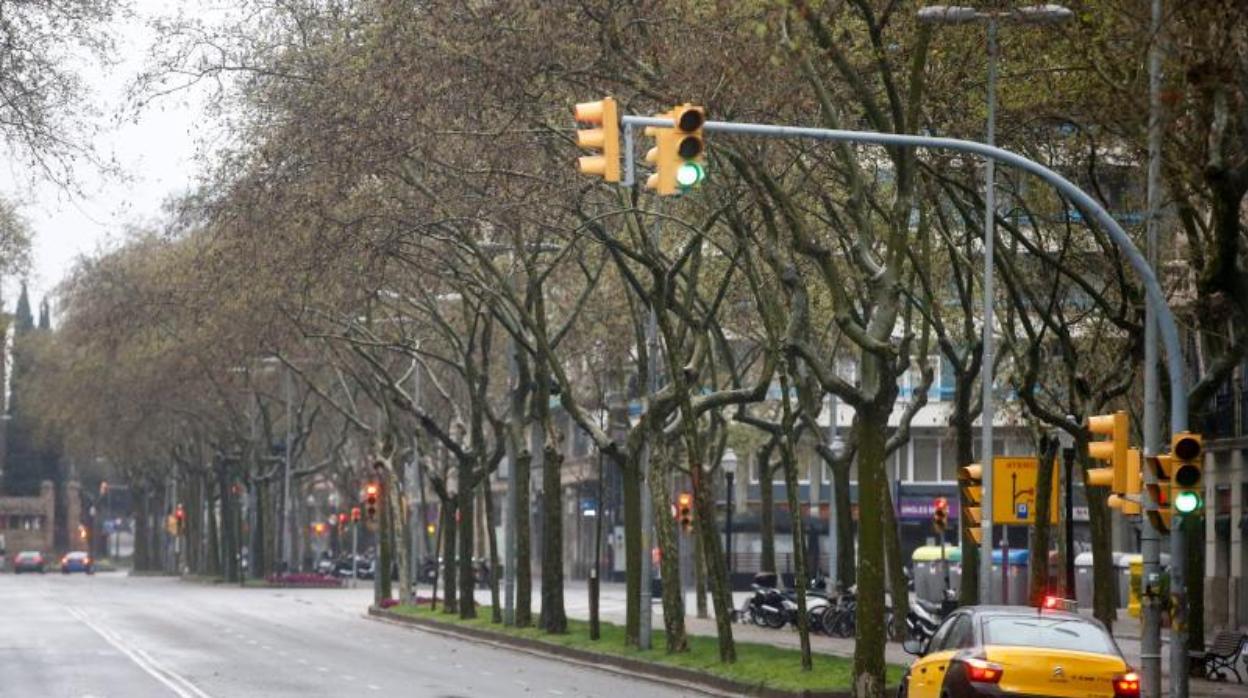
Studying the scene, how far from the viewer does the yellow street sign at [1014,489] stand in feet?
123

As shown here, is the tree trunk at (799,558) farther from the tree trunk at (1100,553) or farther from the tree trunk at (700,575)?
the tree trunk at (700,575)

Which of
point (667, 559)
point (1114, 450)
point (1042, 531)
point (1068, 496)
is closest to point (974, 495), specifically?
point (1068, 496)

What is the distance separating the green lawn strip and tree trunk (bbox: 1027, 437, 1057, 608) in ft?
10.8

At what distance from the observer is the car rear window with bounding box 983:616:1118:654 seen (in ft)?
65.7

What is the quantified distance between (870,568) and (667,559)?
1047cm

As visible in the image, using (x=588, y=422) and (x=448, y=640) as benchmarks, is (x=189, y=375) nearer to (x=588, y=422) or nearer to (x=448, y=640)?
(x=448, y=640)

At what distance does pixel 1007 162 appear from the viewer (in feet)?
68.7

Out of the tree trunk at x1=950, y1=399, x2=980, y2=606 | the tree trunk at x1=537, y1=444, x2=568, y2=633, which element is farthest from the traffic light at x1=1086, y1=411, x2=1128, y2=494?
the tree trunk at x1=537, y1=444, x2=568, y2=633

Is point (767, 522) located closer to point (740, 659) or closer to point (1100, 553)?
point (1100, 553)

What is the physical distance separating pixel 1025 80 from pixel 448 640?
22.6 meters

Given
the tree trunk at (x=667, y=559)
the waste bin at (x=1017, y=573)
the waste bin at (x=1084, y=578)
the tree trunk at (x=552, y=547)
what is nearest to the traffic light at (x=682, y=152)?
the tree trunk at (x=667, y=559)

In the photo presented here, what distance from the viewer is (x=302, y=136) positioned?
32969mm

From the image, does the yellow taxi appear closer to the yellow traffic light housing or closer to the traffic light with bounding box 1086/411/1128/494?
the traffic light with bounding box 1086/411/1128/494

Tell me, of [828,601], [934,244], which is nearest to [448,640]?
[828,601]
